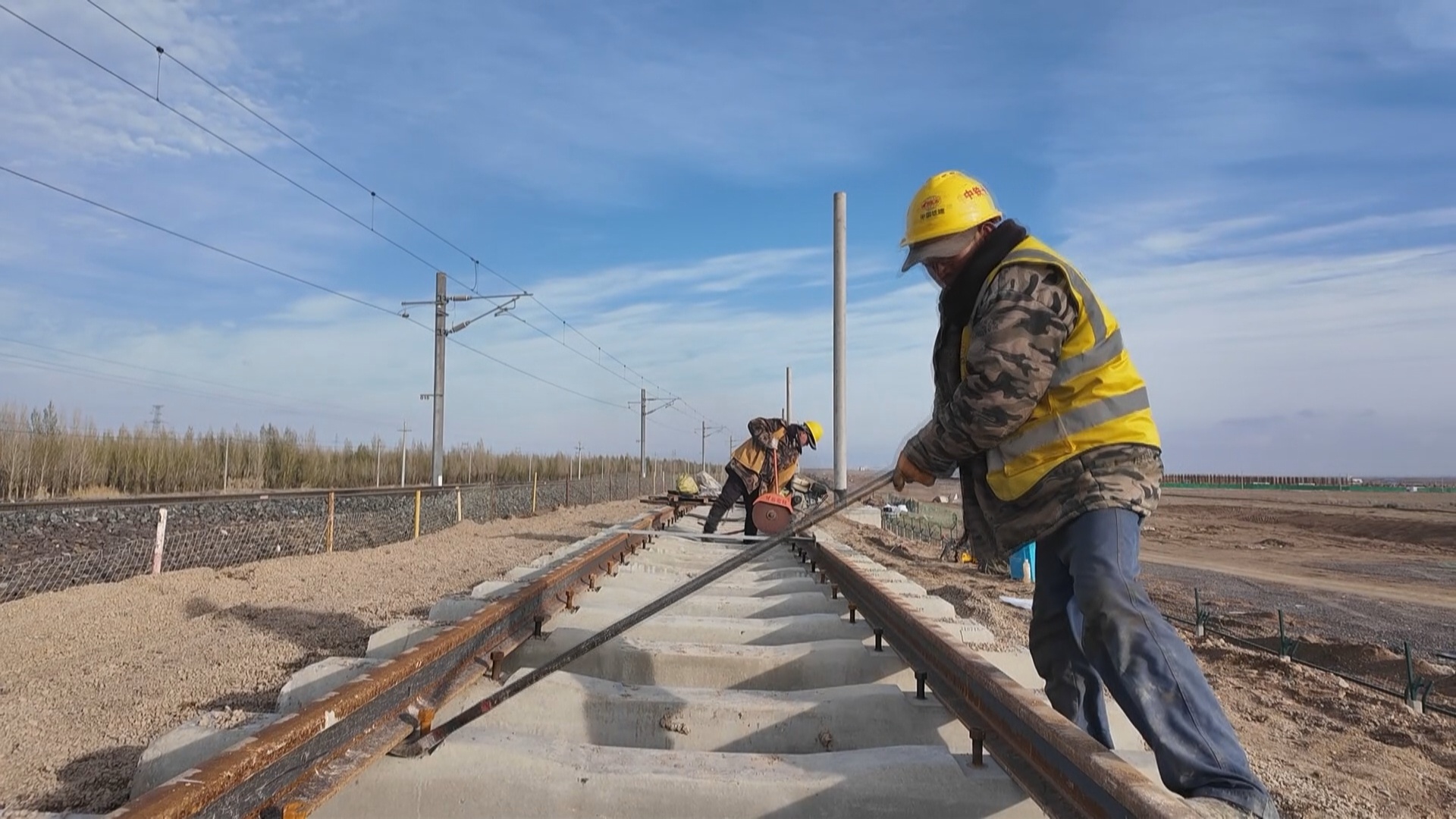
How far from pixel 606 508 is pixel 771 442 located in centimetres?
1290

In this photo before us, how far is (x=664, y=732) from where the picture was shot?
252 cm

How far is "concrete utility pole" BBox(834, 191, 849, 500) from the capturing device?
26.7ft

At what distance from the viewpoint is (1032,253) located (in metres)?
2.20

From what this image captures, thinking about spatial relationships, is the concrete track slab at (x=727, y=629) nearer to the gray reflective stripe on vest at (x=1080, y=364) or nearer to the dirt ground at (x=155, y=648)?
the dirt ground at (x=155, y=648)

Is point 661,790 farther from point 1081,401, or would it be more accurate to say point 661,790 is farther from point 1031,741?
point 1081,401

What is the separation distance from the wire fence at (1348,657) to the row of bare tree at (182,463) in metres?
19.3

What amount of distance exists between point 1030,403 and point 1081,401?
0.16 m

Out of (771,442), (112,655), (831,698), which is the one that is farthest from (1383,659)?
(112,655)

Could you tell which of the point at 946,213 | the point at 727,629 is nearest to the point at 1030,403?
the point at 946,213

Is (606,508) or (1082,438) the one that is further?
(606,508)

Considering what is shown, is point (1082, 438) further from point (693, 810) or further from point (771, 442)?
point (771, 442)

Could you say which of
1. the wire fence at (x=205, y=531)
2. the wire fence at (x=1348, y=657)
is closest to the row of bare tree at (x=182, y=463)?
the wire fence at (x=205, y=531)

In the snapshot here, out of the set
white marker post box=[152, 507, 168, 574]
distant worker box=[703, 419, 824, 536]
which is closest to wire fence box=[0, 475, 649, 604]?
white marker post box=[152, 507, 168, 574]

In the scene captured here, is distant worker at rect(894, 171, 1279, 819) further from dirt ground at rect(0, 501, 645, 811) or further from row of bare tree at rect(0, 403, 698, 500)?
row of bare tree at rect(0, 403, 698, 500)
